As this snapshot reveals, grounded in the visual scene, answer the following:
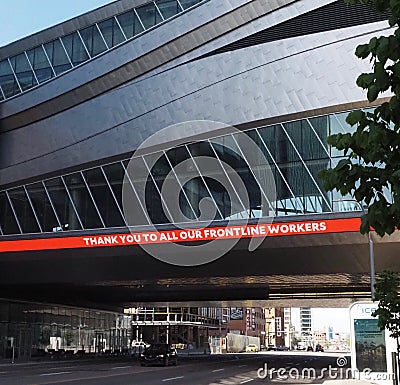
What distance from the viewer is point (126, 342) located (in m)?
70.9

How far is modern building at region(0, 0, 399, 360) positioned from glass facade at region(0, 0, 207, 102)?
0.15 m

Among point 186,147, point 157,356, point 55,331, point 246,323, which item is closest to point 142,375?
point 157,356

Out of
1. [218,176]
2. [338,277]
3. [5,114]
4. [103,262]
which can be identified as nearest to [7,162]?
[5,114]

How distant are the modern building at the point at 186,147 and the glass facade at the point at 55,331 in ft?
28.7

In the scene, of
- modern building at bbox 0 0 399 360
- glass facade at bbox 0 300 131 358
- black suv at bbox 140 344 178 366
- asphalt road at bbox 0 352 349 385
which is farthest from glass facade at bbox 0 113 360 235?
glass facade at bbox 0 300 131 358

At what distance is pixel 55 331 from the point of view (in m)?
53.5

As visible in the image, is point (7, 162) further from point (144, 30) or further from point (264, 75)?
point (264, 75)

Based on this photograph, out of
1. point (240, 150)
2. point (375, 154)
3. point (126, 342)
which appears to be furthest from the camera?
point (126, 342)

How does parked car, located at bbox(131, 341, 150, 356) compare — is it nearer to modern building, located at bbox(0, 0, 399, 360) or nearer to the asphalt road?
the asphalt road

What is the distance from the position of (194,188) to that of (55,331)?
87.2 ft

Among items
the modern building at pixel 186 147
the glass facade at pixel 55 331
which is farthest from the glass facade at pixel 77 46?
the glass facade at pixel 55 331

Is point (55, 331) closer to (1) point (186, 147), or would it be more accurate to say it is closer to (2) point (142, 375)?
(2) point (142, 375)

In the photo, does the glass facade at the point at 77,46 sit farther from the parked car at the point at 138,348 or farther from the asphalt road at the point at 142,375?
the parked car at the point at 138,348

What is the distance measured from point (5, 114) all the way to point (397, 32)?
1552 inches
